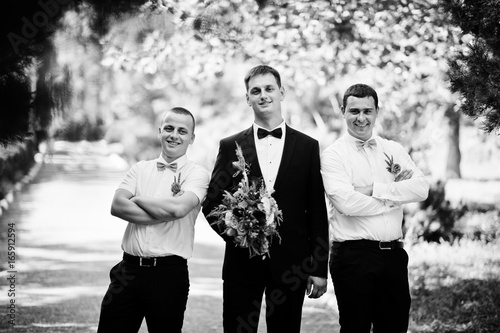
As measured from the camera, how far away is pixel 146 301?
4.44 metres

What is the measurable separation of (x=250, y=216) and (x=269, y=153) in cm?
70

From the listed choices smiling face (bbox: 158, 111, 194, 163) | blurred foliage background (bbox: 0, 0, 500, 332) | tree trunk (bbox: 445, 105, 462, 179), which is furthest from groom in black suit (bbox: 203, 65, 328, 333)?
tree trunk (bbox: 445, 105, 462, 179)

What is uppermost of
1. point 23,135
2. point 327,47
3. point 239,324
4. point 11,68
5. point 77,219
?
point 327,47

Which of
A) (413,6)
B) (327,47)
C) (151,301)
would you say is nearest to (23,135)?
(151,301)

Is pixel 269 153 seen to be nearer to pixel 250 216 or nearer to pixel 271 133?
pixel 271 133

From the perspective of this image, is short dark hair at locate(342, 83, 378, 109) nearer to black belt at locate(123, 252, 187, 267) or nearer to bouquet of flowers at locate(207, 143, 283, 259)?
bouquet of flowers at locate(207, 143, 283, 259)

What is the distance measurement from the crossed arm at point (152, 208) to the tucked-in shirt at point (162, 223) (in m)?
0.12

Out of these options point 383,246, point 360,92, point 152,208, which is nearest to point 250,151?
point 152,208

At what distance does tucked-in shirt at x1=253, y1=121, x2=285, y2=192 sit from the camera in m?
4.70

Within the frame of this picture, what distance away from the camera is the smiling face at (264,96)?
4.66 metres

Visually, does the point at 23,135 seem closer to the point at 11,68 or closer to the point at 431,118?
the point at 11,68

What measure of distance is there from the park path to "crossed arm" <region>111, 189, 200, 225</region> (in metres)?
0.89

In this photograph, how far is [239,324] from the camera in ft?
14.6

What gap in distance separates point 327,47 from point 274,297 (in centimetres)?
683
